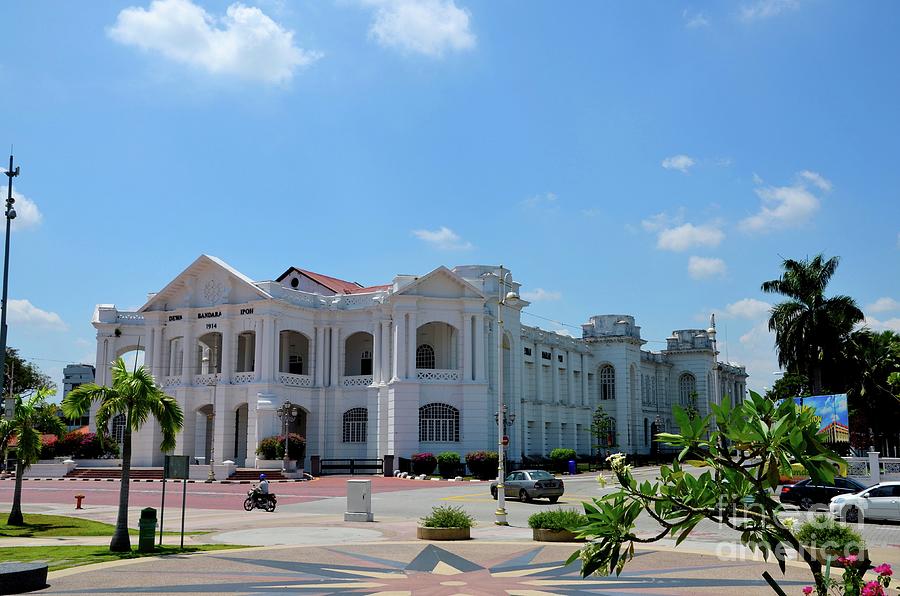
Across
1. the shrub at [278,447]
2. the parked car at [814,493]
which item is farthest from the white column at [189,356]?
the parked car at [814,493]

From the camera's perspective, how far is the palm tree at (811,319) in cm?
5034

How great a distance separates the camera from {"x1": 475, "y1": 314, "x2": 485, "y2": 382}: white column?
58312 millimetres

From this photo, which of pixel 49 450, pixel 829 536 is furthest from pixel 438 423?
pixel 829 536

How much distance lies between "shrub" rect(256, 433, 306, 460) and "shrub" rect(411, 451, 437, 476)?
746 cm

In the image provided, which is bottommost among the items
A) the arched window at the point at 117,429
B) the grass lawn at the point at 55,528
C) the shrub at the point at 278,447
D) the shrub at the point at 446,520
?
the grass lawn at the point at 55,528

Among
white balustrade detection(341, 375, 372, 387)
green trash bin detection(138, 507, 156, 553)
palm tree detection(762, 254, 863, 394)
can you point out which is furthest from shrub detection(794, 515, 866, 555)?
white balustrade detection(341, 375, 372, 387)

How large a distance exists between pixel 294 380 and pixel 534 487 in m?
28.4

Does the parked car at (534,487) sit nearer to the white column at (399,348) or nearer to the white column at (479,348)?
the white column at (479,348)

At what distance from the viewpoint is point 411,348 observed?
190 feet

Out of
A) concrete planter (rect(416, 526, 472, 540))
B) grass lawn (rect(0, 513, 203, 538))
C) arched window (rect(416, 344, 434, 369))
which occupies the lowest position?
grass lawn (rect(0, 513, 203, 538))

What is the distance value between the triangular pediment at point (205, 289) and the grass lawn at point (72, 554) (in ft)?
127

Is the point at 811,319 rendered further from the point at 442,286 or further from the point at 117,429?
the point at 117,429

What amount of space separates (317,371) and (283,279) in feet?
39.3

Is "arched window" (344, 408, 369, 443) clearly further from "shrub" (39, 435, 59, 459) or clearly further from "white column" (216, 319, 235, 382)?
"shrub" (39, 435, 59, 459)
